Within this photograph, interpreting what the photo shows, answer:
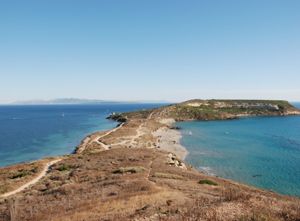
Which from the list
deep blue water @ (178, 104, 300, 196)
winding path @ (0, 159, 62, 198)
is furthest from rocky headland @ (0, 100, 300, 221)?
deep blue water @ (178, 104, 300, 196)

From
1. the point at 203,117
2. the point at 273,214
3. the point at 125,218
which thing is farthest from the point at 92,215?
the point at 203,117

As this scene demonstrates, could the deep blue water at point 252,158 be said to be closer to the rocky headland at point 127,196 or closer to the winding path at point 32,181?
the rocky headland at point 127,196

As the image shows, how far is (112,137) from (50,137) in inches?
1230

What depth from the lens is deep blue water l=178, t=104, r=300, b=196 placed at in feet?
179

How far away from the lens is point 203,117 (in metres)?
184

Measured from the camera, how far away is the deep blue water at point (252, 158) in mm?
54509

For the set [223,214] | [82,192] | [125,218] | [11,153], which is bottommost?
[11,153]

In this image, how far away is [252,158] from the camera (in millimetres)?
72688

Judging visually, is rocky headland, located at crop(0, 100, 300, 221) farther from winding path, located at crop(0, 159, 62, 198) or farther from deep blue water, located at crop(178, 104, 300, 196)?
deep blue water, located at crop(178, 104, 300, 196)

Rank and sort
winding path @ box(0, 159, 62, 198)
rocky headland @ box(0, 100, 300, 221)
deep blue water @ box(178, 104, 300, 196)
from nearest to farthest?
rocky headland @ box(0, 100, 300, 221)
winding path @ box(0, 159, 62, 198)
deep blue water @ box(178, 104, 300, 196)

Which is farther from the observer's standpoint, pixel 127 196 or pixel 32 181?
pixel 32 181

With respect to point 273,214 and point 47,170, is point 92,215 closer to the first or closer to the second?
point 273,214

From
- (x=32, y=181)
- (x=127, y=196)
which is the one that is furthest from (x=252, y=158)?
(x=127, y=196)

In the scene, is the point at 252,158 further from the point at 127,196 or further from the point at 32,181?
the point at 127,196
